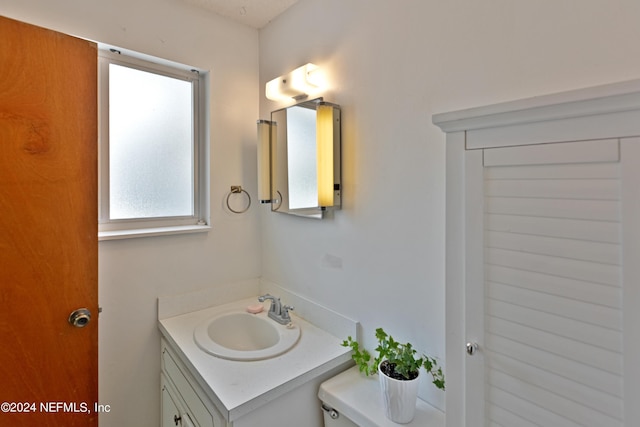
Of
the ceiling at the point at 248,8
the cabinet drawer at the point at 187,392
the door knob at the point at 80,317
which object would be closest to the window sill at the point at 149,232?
the door knob at the point at 80,317

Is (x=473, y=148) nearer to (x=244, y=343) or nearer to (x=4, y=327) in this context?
(x=244, y=343)

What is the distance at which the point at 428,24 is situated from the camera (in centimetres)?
110

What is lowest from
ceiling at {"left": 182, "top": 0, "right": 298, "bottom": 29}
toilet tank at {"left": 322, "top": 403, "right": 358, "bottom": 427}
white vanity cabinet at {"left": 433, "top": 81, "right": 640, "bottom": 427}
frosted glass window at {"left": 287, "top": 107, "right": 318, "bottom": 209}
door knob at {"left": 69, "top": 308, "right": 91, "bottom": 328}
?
toilet tank at {"left": 322, "top": 403, "right": 358, "bottom": 427}

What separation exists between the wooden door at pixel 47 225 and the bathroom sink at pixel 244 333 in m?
0.45

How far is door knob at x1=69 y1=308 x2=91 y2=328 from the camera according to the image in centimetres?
119

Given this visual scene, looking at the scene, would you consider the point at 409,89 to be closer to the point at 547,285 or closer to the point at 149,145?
the point at 547,285

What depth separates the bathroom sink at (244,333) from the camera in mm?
1421

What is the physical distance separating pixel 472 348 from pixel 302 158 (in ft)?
3.65

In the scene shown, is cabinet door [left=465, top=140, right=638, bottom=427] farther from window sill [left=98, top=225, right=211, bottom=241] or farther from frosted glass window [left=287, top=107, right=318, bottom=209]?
window sill [left=98, top=225, right=211, bottom=241]

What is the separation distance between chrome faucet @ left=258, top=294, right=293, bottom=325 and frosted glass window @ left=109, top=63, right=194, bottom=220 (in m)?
0.69

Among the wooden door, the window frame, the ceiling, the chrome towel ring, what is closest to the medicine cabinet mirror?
the chrome towel ring

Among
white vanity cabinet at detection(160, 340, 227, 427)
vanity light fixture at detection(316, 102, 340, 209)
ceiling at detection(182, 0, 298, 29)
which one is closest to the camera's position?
white vanity cabinet at detection(160, 340, 227, 427)

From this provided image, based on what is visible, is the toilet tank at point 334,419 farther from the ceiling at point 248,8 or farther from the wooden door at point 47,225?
the ceiling at point 248,8

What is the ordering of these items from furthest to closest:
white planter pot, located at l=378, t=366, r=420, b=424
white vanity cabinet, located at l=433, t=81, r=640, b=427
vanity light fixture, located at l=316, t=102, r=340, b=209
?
1. vanity light fixture, located at l=316, t=102, r=340, b=209
2. white planter pot, located at l=378, t=366, r=420, b=424
3. white vanity cabinet, located at l=433, t=81, r=640, b=427
